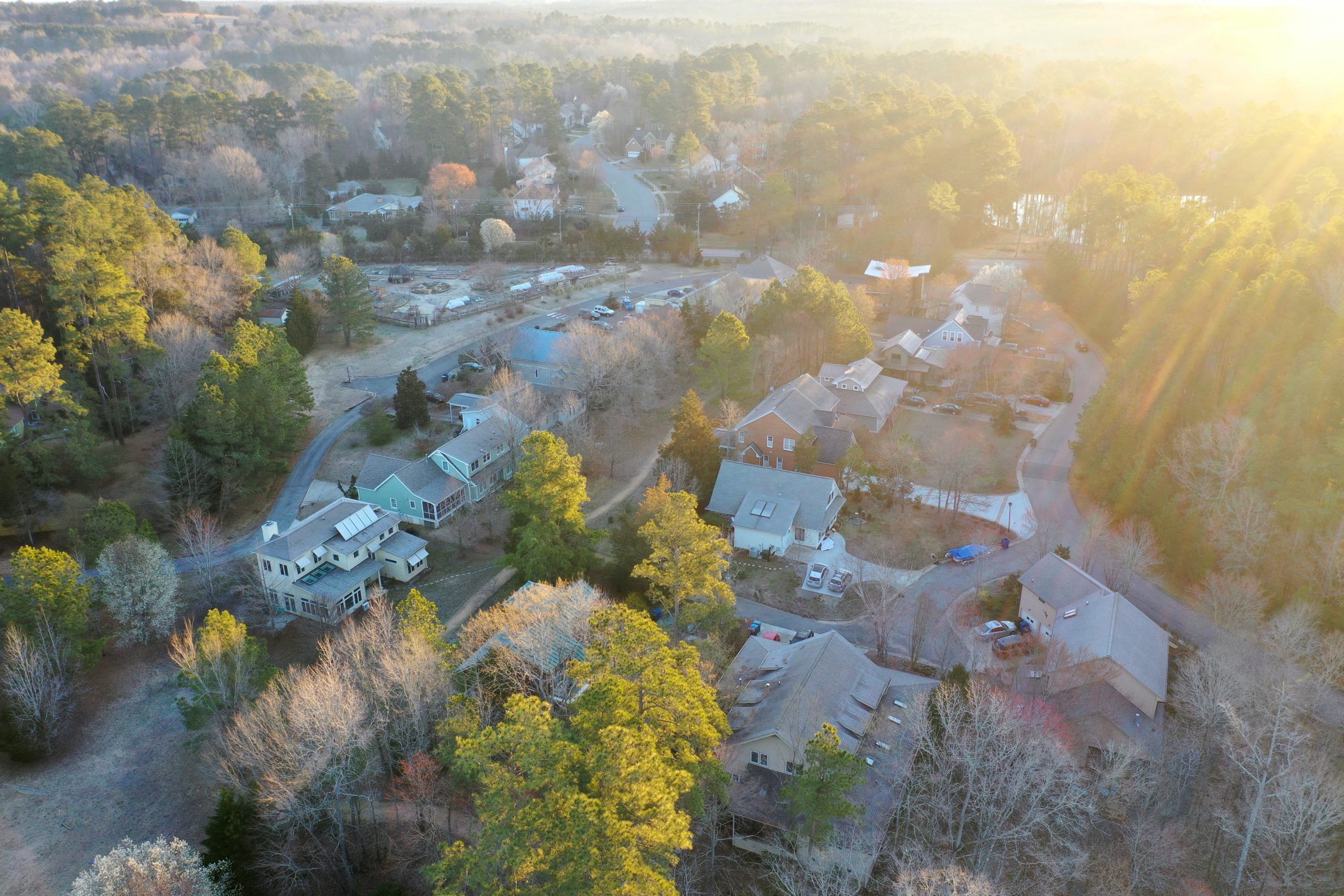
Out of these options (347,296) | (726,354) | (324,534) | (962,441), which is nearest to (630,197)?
(347,296)

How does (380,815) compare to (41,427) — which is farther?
(41,427)

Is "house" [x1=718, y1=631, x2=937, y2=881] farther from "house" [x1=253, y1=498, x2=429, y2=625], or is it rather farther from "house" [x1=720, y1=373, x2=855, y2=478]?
"house" [x1=253, y1=498, x2=429, y2=625]

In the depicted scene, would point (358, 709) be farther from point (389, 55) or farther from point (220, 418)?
point (389, 55)

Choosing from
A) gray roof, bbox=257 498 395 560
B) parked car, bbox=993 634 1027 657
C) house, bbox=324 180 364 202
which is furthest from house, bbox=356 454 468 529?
house, bbox=324 180 364 202

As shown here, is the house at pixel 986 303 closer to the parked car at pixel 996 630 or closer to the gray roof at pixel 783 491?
the gray roof at pixel 783 491

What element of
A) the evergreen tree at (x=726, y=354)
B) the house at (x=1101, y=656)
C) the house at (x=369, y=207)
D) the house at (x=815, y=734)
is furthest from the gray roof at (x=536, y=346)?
the house at (x=369, y=207)

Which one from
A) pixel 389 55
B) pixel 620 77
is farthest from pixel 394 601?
pixel 389 55

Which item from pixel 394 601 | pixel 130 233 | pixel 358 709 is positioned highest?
pixel 130 233
